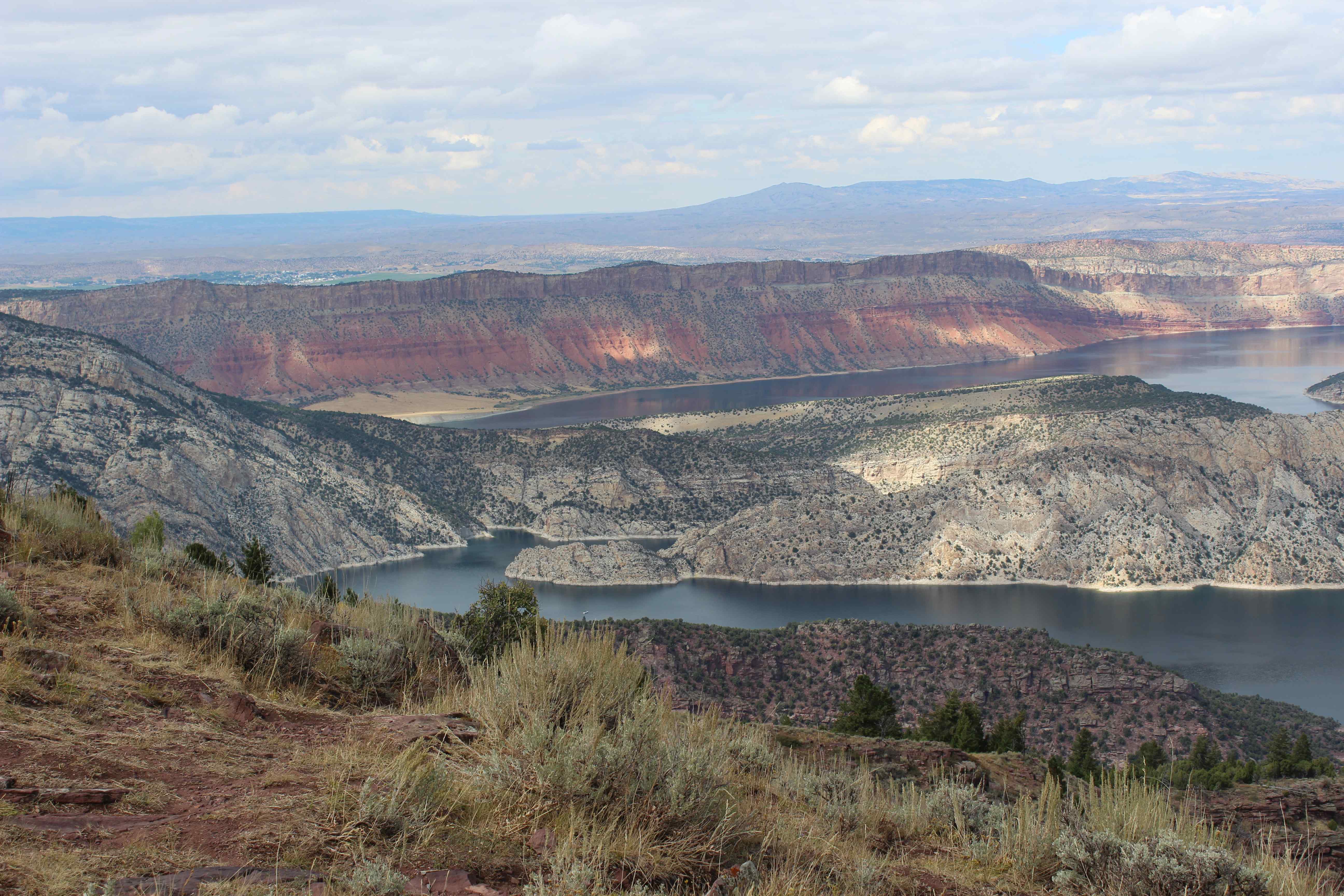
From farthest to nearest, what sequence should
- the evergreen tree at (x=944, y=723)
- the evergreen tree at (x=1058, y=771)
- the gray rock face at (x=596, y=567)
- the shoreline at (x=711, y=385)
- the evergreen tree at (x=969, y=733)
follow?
1. the shoreline at (x=711, y=385)
2. the gray rock face at (x=596, y=567)
3. the evergreen tree at (x=944, y=723)
4. the evergreen tree at (x=969, y=733)
5. the evergreen tree at (x=1058, y=771)

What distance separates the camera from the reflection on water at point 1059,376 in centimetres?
12912

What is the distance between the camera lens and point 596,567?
66625mm

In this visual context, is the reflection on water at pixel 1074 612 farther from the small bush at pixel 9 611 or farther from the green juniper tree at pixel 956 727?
the small bush at pixel 9 611

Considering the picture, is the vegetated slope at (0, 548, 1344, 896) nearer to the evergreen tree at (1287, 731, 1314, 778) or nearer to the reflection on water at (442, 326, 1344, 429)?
the evergreen tree at (1287, 731, 1314, 778)

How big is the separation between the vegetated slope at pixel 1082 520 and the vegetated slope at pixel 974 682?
64.3ft

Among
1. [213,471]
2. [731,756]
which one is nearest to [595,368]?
[213,471]

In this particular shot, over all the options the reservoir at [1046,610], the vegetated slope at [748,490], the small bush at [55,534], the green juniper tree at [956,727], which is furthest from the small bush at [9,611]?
the vegetated slope at [748,490]

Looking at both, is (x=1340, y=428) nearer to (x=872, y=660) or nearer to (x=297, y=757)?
(x=872, y=660)

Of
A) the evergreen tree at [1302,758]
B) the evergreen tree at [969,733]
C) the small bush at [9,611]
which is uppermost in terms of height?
the small bush at [9,611]

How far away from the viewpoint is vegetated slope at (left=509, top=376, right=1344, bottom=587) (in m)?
63.3

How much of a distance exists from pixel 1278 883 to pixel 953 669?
34041 mm

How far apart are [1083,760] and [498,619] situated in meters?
13.7

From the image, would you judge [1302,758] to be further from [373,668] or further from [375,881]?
[375,881]

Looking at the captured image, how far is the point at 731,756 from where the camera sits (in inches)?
421
